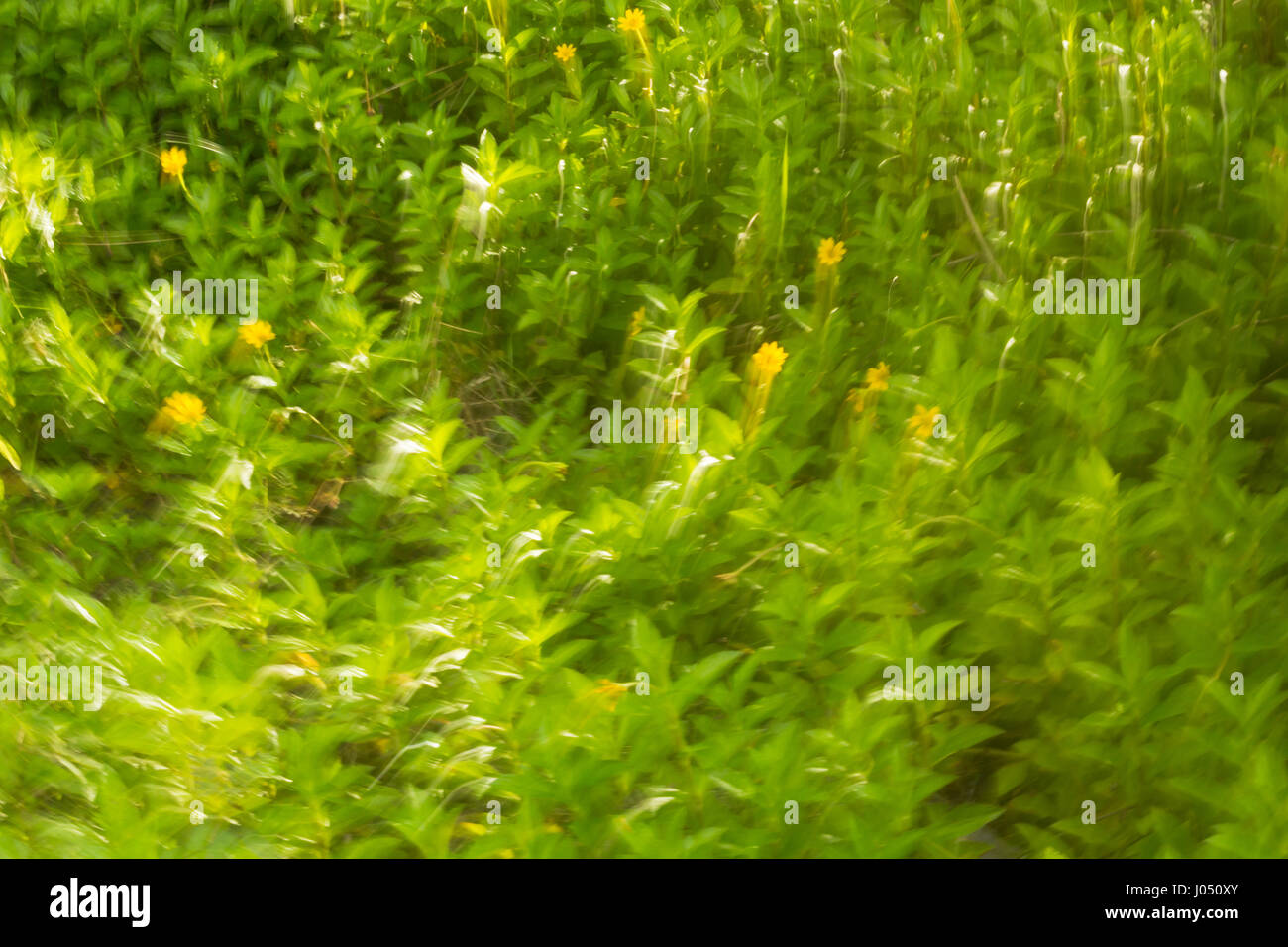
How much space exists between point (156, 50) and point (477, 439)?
2.25m

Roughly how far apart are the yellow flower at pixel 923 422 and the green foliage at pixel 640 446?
2 cm

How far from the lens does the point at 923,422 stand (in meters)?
2.86

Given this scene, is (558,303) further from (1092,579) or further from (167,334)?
(1092,579)

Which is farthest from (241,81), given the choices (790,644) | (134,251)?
(790,644)

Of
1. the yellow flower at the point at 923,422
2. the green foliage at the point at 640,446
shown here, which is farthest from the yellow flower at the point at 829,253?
the yellow flower at the point at 923,422

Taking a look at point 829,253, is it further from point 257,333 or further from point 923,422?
point 257,333

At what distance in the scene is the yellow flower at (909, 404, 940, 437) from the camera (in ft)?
9.30

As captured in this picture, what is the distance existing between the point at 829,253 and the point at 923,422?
72 centimetres

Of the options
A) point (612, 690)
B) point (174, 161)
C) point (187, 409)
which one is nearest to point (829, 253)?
point (612, 690)

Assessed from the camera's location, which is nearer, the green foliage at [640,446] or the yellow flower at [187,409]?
the green foliage at [640,446]

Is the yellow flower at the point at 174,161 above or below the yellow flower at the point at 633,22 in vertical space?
below

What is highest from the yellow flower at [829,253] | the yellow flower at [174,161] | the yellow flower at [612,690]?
the yellow flower at [174,161]

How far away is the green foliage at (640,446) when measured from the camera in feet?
7.91

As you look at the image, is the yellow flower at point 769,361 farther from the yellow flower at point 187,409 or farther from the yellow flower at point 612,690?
the yellow flower at point 187,409
